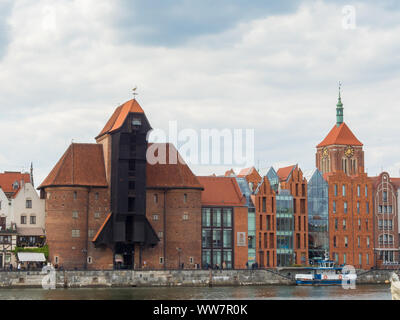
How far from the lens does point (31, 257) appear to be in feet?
332

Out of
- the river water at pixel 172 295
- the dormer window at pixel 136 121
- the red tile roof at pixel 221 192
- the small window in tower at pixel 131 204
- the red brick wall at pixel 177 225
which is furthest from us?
the red tile roof at pixel 221 192

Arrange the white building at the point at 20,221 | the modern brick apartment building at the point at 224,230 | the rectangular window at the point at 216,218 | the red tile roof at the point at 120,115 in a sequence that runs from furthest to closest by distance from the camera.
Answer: the rectangular window at the point at 216,218, the modern brick apartment building at the point at 224,230, the red tile roof at the point at 120,115, the white building at the point at 20,221

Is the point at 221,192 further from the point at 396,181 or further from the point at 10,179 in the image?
the point at 396,181

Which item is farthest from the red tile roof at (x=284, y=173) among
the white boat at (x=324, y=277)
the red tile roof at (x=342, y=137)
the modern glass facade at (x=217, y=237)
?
the red tile roof at (x=342, y=137)

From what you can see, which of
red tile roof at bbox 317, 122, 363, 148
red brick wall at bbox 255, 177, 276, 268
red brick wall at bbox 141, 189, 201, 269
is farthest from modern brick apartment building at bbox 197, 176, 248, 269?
red tile roof at bbox 317, 122, 363, 148

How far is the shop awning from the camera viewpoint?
331ft

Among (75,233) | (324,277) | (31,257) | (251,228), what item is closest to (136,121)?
(75,233)

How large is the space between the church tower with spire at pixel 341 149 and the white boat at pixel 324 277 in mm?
53631

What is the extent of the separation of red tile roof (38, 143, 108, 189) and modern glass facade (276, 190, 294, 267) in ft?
93.1

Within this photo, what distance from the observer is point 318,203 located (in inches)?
4774

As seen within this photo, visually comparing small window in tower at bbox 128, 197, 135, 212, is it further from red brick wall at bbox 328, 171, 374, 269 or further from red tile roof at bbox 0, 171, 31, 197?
red brick wall at bbox 328, 171, 374, 269

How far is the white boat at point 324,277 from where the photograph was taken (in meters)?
105

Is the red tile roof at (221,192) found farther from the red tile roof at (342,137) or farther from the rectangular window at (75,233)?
the red tile roof at (342,137)
